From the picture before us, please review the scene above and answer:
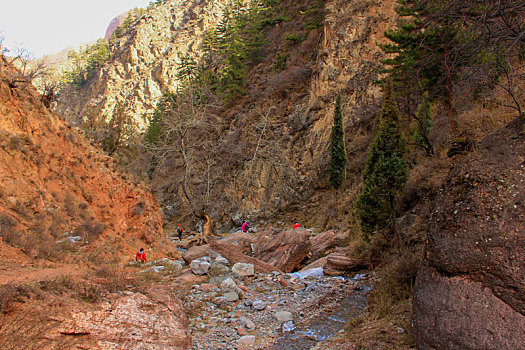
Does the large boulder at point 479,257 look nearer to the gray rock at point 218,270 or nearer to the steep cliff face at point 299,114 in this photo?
the gray rock at point 218,270

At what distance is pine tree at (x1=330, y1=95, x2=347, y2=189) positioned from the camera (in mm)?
22500

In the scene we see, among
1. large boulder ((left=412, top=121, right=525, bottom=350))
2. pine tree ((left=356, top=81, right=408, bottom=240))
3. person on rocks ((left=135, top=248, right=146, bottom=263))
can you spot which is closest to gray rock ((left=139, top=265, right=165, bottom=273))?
person on rocks ((left=135, top=248, right=146, bottom=263))

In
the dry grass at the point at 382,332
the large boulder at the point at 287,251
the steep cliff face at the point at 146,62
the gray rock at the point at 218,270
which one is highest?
the steep cliff face at the point at 146,62

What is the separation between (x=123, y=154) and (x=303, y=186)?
868 inches

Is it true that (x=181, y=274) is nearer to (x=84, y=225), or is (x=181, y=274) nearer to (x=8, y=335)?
(x=84, y=225)

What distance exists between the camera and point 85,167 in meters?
12.8

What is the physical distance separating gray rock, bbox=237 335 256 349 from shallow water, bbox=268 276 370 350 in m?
0.36

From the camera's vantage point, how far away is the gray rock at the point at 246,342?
5566 millimetres

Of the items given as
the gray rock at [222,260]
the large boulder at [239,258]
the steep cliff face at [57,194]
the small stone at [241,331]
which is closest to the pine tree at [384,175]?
the large boulder at [239,258]

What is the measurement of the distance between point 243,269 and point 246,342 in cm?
383

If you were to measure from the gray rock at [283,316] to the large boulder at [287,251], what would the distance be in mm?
4002

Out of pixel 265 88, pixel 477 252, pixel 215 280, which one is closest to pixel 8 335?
pixel 477 252

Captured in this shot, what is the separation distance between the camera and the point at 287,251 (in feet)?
38.2

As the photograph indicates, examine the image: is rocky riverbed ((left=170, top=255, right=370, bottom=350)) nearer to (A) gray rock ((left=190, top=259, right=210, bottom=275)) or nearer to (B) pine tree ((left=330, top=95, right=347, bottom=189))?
(A) gray rock ((left=190, top=259, right=210, bottom=275))
